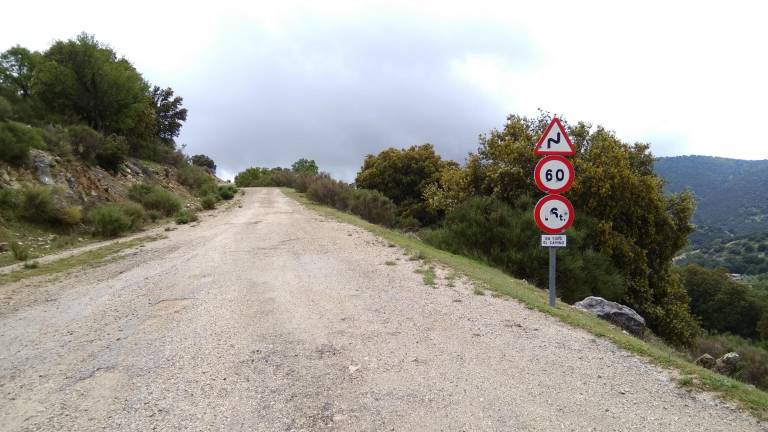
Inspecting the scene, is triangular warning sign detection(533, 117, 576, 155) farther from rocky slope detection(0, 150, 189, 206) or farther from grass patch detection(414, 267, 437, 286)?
rocky slope detection(0, 150, 189, 206)

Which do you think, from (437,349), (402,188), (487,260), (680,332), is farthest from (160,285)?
(402,188)

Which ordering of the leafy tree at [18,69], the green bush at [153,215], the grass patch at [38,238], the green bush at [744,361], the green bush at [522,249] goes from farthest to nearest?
the leafy tree at [18,69] < the green bush at [153,215] < the grass patch at [38,238] < the green bush at [522,249] < the green bush at [744,361]

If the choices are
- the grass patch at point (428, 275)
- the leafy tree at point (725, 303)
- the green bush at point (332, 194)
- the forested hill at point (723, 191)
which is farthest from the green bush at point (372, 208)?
the forested hill at point (723, 191)

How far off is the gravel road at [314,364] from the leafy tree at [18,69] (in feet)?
96.7

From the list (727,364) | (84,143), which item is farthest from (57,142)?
(727,364)

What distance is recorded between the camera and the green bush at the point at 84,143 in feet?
69.2

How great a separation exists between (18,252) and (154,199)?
9983 millimetres

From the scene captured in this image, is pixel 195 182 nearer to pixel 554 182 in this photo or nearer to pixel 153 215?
pixel 153 215

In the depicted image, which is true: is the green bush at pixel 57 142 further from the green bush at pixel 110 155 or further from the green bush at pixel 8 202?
the green bush at pixel 8 202

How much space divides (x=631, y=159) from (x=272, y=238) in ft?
44.7

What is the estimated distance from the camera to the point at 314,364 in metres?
4.21

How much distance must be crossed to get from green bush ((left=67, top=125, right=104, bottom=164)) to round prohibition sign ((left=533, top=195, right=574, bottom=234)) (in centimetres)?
2134

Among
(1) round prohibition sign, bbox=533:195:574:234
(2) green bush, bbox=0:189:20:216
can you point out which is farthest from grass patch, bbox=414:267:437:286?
(2) green bush, bbox=0:189:20:216

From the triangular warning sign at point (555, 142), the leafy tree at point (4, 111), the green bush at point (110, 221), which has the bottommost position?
the green bush at point (110, 221)
